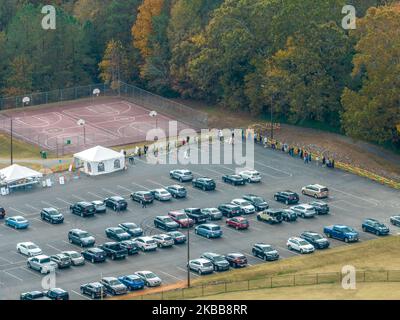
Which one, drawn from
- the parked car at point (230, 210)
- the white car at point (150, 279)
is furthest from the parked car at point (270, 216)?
the white car at point (150, 279)

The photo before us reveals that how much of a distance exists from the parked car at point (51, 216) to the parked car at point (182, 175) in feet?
52.0

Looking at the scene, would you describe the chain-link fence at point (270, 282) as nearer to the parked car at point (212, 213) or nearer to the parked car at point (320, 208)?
the parked car at point (212, 213)

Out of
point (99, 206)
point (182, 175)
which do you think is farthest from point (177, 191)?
point (99, 206)

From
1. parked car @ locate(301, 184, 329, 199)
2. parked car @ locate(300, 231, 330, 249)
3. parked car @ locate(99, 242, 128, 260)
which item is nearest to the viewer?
parked car @ locate(99, 242, 128, 260)

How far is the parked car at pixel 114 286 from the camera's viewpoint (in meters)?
92.2

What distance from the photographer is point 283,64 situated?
143m

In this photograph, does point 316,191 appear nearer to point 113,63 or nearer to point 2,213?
point 2,213

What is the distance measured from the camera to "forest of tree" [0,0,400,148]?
438ft

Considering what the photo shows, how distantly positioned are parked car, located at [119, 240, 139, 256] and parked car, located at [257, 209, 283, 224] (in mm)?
13973

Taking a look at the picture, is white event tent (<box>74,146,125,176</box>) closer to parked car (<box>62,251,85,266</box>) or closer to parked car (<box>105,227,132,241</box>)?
parked car (<box>105,227,132,241</box>)

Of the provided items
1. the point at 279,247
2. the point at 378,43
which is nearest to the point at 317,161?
the point at 378,43

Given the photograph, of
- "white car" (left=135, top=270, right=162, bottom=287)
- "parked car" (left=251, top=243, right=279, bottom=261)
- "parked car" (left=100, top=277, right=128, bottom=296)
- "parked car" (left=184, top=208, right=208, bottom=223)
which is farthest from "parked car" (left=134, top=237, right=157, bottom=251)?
"parked car" (left=100, top=277, right=128, bottom=296)

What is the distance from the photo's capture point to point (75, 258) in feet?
325

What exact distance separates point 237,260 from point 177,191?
20.0m
